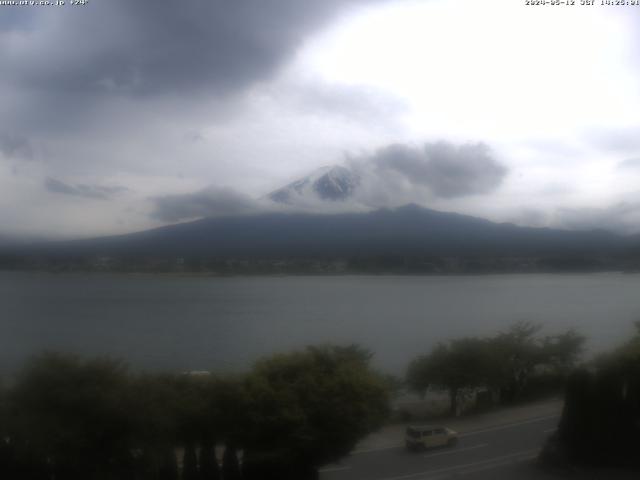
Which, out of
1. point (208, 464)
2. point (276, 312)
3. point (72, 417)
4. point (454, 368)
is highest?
point (276, 312)

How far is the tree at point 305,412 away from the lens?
19.8 feet

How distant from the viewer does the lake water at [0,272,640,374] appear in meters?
7.96

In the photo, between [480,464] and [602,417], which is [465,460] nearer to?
[480,464]

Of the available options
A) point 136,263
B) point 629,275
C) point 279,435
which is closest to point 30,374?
point 279,435

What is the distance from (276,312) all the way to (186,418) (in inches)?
251

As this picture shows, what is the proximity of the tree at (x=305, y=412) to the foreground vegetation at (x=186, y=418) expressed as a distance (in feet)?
0.03

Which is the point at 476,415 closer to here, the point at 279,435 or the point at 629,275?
the point at 279,435

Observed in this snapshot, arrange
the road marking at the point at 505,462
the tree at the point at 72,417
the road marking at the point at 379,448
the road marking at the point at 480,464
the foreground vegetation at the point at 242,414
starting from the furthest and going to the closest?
the road marking at the point at 379,448
the road marking at the point at 505,462
the road marking at the point at 480,464
the foreground vegetation at the point at 242,414
the tree at the point at 72,417

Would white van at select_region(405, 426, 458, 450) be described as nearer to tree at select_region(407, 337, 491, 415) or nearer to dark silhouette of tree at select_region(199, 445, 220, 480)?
tree at select_region(407, 337, 491, 415)

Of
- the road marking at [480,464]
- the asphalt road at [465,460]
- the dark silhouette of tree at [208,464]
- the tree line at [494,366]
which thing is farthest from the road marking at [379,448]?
the dark silhouette of tree at [208,464]

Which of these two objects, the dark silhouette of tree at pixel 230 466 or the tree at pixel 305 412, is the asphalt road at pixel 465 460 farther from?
the dark silhouette of tree at pixel 230 466

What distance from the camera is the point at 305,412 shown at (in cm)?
614

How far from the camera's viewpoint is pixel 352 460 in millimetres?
6281

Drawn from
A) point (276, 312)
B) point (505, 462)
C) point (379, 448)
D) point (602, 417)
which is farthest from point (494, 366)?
point (276, 312)
